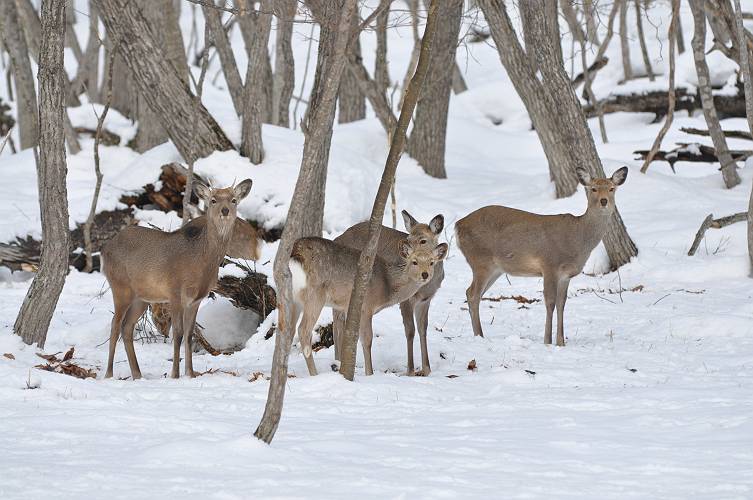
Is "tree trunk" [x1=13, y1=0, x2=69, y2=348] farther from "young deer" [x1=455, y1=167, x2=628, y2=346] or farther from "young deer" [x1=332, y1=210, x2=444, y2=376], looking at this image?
"young deer" [x1=455, y1=167, x2=628, y2=346]

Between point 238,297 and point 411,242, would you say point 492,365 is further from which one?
point 238,297

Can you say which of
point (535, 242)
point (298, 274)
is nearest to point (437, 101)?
point (535, 242)

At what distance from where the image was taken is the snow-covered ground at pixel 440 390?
16.4ft

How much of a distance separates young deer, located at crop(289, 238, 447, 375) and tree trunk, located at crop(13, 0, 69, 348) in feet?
7.02

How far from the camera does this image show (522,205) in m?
15.4

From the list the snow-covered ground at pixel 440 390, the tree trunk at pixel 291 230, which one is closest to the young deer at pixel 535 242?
the snow-covered ground at pixel 440 390

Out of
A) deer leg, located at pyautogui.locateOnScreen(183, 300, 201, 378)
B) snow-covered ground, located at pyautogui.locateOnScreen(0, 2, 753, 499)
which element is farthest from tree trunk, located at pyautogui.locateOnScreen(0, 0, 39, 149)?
deer leg, located at pyautogui.locateOnScreen(183, 300, 201, 378)

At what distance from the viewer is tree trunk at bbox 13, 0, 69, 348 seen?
8.52 metres

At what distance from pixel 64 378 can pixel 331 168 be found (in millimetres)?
7804

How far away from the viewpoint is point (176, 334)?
8.62 meters

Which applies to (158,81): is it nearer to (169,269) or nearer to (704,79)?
(169,269)

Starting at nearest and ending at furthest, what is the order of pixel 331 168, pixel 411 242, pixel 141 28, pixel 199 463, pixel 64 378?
1. pixel 199 463
2. pixel 64 378
3. pixel 411 242
4. pixel 141 28
5. pixel 331 168

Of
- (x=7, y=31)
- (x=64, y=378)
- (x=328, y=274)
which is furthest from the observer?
(x=7, y=31)

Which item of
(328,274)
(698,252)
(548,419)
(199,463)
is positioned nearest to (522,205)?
(698,252)
